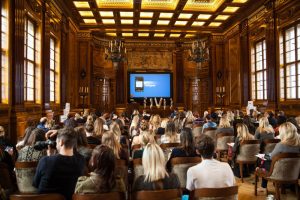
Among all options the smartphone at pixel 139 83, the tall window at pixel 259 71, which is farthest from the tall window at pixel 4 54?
the smartphone at pixel 139 83

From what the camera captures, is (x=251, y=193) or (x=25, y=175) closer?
(x=25, y=175)

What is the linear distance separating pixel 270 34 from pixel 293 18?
5.26 feet

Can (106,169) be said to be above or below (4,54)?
below

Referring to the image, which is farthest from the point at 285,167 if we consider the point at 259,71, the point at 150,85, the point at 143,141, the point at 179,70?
the point at 150,85

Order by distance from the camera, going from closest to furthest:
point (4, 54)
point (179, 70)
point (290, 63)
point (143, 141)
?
point (143, 141) < point (4, 54) < point (290, 63) < point (179, 70)

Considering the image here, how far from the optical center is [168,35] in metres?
19.4

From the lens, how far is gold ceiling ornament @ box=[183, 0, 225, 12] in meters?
14.0

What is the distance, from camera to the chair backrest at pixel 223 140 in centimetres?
730

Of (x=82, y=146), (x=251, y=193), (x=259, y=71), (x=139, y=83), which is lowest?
(x=251, y=193)

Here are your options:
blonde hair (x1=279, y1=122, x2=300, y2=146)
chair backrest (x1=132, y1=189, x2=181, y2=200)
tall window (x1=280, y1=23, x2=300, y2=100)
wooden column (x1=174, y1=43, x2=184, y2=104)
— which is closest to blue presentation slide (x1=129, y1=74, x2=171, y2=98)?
wooden column (x1=174, y1=43, x2=184, y2=104)

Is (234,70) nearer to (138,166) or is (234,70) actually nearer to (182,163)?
(182,163)

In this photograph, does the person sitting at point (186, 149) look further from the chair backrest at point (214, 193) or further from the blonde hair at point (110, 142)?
the chair backrest at point (214, 193)

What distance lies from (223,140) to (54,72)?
885 cm

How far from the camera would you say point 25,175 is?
3.55m
